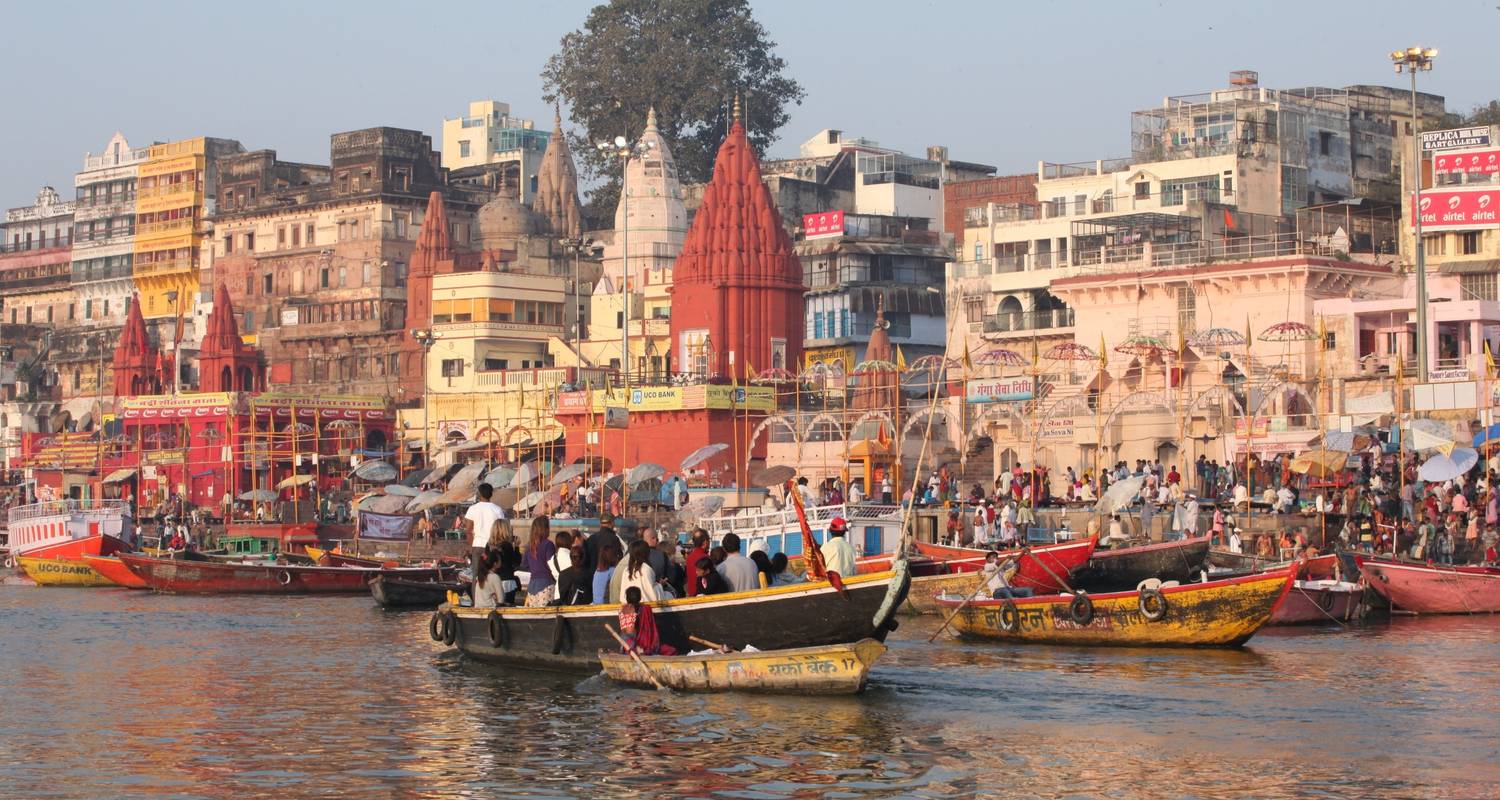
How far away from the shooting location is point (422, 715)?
2292cm

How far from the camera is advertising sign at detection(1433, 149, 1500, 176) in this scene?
51094 millimetres

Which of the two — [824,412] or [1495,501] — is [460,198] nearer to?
[824,412]

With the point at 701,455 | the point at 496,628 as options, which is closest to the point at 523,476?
the point at 701,455

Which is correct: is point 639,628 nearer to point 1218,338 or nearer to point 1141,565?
point 1141,565

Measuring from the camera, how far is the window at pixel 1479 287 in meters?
50.3

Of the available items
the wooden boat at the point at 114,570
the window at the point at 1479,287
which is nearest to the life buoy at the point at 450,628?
the wooden boat at the point at 114,570

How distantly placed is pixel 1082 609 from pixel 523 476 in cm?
2983

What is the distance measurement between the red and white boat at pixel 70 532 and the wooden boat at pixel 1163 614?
3023 cm

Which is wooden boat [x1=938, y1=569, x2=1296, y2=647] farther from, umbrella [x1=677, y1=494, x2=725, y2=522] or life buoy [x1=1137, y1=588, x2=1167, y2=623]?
umbrella [x1=677, y1=494, x2=725, y2=522]

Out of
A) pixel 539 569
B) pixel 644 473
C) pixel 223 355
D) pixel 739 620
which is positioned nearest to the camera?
pixel 739 620

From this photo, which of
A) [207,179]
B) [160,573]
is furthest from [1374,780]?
[207,179]

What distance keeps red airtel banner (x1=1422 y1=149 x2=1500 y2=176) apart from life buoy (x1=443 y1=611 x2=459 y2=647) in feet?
103

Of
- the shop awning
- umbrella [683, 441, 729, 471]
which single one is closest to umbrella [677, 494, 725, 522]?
umbrella [683, 441, 729, 471]

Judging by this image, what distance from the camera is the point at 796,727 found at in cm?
2091
